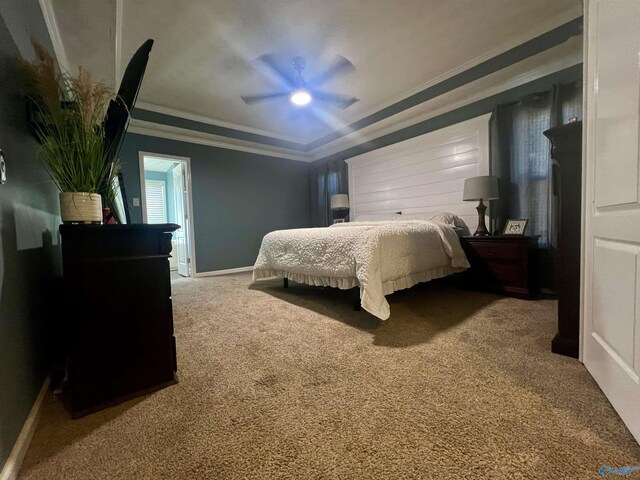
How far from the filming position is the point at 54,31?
181 centimetres

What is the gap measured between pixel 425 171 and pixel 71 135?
3.65 m

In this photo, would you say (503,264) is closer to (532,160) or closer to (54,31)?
(532,160)

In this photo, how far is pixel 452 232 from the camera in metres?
2.77

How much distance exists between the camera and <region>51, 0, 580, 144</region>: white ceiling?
203 cm

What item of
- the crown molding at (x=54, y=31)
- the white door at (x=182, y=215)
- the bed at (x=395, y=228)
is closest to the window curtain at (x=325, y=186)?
the bed at (x=395, y=228)

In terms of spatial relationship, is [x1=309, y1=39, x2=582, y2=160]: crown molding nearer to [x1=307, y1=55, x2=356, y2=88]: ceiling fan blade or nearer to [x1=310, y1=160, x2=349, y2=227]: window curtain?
[x1=310, y1=160, x2=349, y2=227]: window curtain

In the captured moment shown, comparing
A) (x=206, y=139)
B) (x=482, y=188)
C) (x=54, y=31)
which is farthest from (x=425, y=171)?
(x=54, y=31)

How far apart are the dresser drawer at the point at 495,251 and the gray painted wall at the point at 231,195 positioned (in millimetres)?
3540

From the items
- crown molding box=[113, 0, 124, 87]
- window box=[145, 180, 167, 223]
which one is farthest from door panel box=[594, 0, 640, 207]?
window box=[145, 180, 167, 223]

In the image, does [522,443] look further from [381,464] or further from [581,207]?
[581,207]

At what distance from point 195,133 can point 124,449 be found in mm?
4287

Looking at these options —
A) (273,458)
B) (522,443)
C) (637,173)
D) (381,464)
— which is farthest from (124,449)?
(637,173)

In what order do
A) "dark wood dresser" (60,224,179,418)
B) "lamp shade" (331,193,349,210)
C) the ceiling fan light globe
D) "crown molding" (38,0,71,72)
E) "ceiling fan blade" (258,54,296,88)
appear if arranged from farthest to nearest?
1. "lamp shade" (331,193,349,210)
2. the ceiling fan light globe
3. "ceiling fan blade" (258,54,296,88)
4. "crown molding" (38,0,71,72)
5. "dark wood dresser" (60,224,179,418)

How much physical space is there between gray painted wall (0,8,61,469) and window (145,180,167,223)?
511cm
